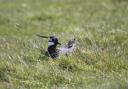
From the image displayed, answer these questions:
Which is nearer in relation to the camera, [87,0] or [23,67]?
[23,67]

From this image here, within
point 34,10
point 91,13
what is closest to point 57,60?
point 91,13

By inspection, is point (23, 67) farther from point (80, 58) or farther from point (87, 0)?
point (87, 0)

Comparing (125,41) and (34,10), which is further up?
(125,41)

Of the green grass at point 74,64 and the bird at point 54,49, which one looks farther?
the bird at point 54,49

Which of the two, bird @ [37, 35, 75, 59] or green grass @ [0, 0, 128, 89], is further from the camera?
bird @ [37, 35, 75, 59]

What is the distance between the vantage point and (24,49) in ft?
36.2

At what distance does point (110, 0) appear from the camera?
24.4 meters

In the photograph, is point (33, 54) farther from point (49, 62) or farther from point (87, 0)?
point (87, 0)

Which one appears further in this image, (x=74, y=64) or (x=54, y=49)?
(x=54, y=49)

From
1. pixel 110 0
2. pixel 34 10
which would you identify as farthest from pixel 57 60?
pixel 110 0

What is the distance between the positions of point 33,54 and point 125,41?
2320 mm

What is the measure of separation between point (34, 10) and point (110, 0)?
3873 mm

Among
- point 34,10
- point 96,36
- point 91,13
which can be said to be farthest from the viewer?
point 34,10

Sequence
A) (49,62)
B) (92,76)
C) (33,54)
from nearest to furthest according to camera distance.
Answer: (92,76) → (49,62) → (33,54)
